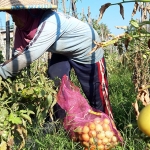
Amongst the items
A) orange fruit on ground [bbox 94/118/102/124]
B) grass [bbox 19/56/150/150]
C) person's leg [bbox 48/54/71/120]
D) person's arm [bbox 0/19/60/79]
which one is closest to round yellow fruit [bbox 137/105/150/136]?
grass [bbox 19/56/150/150]

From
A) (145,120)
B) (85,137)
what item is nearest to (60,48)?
(85,137)

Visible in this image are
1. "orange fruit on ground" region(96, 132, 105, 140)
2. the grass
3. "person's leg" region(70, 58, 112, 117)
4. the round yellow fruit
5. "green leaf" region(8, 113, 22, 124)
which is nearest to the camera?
the round yellow fruit

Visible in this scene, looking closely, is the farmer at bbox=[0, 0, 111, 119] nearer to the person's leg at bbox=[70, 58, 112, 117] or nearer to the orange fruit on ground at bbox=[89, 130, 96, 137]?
the person's leg at bbox=[70, 58, 112, 117]

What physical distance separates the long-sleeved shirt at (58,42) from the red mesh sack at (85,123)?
0.27m

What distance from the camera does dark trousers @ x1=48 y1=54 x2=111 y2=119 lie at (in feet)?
9.31

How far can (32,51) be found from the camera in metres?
2.32

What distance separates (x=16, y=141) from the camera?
2285 millimetres

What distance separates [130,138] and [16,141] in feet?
2.31

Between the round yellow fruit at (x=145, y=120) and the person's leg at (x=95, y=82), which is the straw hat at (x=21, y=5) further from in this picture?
the round yellow fruit at (x=145, y=120)

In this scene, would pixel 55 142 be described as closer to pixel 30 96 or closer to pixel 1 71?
pixel 30 96

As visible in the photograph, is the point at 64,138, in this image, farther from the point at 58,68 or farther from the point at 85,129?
the point at 58,68

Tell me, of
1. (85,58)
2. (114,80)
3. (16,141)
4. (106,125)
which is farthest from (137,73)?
(114,80)

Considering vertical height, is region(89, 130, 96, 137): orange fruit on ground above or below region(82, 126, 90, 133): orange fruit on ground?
below

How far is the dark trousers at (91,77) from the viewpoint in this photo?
2838mm
